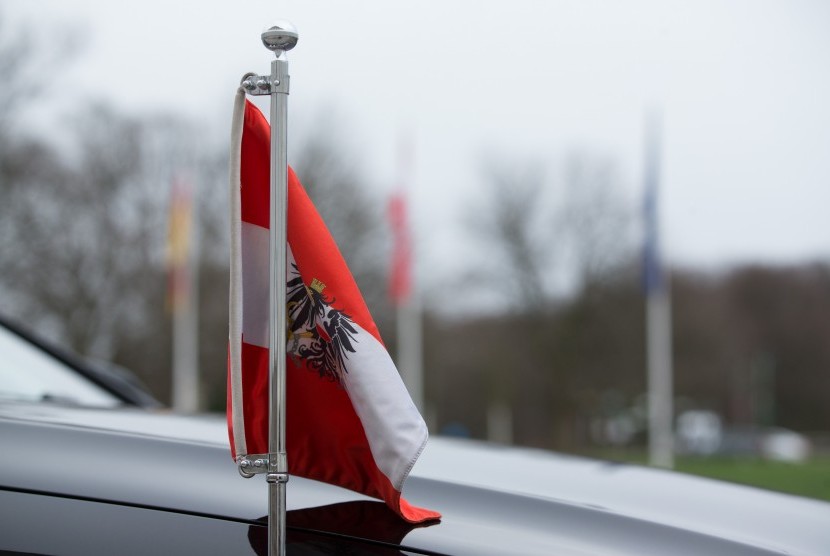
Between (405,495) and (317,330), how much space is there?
264 mm

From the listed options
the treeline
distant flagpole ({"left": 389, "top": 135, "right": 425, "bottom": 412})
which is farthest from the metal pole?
the treeline

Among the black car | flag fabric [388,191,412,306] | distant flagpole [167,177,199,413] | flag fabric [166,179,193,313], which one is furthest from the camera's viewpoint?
distant flagpole [167,177,199,413]

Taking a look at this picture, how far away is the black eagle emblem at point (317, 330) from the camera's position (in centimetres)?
143

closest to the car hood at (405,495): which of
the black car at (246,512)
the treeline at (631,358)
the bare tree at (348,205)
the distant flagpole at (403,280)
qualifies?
the black car at (246,512)

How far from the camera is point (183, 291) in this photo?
25.7 m

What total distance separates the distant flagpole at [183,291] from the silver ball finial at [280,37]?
2090 centimetres

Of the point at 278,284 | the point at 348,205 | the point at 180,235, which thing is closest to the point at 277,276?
the point at 278,284

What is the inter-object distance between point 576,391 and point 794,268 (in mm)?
24054

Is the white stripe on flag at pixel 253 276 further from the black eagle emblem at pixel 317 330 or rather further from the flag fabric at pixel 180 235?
the flag fabric at pixel 180 235

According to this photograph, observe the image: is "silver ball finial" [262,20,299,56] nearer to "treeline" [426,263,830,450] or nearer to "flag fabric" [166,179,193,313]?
"flag fabric" [166,179,193,313]

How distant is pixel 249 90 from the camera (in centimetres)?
138

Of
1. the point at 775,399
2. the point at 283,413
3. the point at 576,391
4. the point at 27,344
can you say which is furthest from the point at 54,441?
the point at 775,399

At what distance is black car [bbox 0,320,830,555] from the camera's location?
126cm

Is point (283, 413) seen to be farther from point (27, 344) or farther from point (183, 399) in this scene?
point (183, 399)
